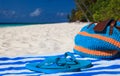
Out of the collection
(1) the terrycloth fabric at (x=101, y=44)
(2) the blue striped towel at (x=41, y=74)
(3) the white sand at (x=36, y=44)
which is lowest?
(2) the blue striped towel at (x=41, y=74)

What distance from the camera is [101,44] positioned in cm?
359

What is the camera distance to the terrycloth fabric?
3549mm

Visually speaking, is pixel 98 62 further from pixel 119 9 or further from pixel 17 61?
pixel 119 9

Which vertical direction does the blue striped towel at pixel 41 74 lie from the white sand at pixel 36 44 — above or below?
below

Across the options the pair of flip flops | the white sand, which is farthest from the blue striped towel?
the white sand

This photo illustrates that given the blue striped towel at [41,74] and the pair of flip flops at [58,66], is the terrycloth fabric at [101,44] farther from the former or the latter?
the pair of flip flops at [58,66]

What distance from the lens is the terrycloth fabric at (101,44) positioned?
3.55m

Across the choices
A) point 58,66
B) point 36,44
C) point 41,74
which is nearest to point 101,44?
point 58,66

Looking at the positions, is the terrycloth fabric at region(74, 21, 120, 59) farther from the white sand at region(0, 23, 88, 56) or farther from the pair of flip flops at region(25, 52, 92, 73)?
the white sand at region(0, 23, 88, 56)

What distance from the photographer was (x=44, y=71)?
293cm

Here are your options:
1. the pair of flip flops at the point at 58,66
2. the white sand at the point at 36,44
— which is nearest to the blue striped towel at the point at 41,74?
the pair of flip flops at the point at 58,66

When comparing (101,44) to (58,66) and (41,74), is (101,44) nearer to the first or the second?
(58,66)

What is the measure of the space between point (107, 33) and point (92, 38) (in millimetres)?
181

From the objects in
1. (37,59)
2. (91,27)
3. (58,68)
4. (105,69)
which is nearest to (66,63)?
(58,68)
